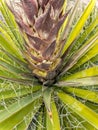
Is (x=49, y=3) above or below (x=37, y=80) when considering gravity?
above

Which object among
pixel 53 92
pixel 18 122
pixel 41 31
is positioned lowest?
pixel 18 122

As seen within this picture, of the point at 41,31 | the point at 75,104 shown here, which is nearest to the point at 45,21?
the point at 41,31

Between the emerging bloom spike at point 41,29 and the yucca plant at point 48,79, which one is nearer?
the emerging bloom spike at point 41,29

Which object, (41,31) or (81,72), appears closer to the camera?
(41,31)

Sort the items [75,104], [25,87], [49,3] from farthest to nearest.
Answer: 1. [25,87]
2. [75,104]
3. [49,3]

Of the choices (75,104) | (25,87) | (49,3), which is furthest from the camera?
(25,87)

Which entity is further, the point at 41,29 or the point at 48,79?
the point at 48,79

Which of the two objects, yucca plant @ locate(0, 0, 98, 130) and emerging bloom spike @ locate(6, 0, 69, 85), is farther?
yucca plant @ locate(0, 0, 98, 130)

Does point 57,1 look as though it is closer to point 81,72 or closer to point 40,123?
point 81,72
